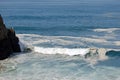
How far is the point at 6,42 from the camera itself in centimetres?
3691

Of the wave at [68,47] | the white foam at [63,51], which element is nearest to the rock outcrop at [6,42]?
the wave at [68,47]

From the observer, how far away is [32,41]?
48500mm

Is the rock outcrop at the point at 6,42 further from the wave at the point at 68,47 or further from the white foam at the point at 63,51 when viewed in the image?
the white foam at the point at 63,51

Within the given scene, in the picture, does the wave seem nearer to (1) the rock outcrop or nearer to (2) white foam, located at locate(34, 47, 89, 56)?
(2) white foam, located at locate(34, 47, 89, 56)

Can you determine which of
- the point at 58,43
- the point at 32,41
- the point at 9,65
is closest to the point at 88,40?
the point at 58,43

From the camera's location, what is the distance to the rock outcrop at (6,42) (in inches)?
1427

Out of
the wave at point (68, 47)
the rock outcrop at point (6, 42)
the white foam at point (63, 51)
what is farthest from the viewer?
the white foam at point (63, 51)

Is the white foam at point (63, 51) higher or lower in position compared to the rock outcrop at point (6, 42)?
lower

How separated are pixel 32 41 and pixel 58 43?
4.23 meters

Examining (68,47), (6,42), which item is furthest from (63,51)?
(6,42)

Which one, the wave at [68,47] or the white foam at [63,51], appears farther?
the white foam at [63,51]

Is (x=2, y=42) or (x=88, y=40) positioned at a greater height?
(x=2, y=42)

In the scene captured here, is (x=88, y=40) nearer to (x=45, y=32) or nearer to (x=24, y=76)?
(x=45, y=32)

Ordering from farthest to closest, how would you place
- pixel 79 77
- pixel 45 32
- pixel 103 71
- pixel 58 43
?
pixel 45 32
pixel 58 43
pixel 103 71
pixel 79 77
